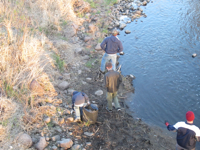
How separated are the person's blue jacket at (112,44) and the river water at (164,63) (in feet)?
5.59

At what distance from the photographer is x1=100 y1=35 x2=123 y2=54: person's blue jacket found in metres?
7.21

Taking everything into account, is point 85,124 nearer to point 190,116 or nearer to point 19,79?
point 19,79

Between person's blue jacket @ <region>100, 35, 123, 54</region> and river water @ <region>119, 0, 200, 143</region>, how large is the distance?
1.70 m

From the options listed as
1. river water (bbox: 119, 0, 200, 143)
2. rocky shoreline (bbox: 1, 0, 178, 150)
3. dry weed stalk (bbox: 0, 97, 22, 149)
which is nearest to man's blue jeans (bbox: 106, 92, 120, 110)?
rocky shoreline (bbox: 1, 0, 178, 150)

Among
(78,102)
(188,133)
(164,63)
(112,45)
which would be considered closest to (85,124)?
(78,102)

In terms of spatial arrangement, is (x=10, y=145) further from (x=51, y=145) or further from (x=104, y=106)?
(x=104, y=106)

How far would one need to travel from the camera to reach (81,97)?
5465 mm

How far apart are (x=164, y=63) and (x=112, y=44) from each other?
10.6ft

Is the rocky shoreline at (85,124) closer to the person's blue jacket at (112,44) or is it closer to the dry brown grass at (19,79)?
the dry brown grass at (19,79)

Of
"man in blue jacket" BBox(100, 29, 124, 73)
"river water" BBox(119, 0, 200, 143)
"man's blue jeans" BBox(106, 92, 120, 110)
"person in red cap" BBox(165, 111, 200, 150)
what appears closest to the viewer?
"person in red cap" BBox(165, 111, 200, 150)

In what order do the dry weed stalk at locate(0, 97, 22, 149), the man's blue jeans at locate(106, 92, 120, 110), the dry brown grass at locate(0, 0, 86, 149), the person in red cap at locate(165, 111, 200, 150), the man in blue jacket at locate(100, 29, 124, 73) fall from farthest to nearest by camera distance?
the man in blue jacket at locate(100, 29, 124, 73), the man's blue jeans at locate(106, 92, 120, 110), the dry brown grass at locate(0, 0, 86, 149), the dry weed stalk at locate(0, 97, 22, 149), the person in red cap at locate(165, 111, 200, 150)

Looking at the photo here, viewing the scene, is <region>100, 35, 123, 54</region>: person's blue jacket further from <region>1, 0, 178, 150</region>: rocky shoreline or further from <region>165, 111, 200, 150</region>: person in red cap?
<region>165, 111, 200, 150</region>: person in red cap

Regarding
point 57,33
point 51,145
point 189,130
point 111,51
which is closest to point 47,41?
point 57,33

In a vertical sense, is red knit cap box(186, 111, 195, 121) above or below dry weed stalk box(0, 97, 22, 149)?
above
